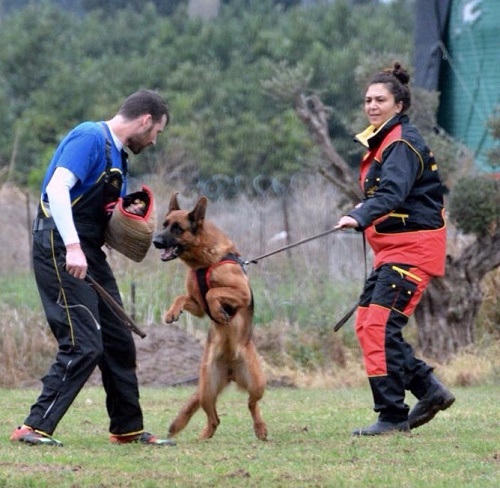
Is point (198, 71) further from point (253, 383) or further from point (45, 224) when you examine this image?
point (45, 224)

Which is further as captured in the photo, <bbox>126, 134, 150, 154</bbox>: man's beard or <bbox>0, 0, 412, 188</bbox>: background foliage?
<bbox>0, 0, 412, 188</bbox>: background foliage

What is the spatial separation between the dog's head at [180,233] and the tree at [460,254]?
463 cm

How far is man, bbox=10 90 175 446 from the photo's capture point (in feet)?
20.9

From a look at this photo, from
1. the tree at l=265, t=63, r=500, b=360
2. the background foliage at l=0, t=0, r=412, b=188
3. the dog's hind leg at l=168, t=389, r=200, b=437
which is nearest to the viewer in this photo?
the dog's hind leg at l=168, t=389, r=200, b=437

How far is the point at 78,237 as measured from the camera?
21.2 feet

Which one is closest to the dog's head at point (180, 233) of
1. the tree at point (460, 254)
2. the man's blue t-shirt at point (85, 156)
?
the man's blue t-shirt at point (85, 156)

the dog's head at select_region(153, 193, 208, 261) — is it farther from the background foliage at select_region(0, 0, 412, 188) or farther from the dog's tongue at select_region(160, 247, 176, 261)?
the background foliage at select_region(0, 0, 412, 188)

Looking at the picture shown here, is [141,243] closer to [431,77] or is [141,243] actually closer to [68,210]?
[68,210]

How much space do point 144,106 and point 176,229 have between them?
1.03 metres

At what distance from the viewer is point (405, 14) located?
98.0 ft

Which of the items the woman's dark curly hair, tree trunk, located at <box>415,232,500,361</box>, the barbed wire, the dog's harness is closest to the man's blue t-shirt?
the dog's harness

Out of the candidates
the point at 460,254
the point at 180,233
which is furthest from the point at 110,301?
the point at 460,254

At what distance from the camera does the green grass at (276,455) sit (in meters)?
5.38

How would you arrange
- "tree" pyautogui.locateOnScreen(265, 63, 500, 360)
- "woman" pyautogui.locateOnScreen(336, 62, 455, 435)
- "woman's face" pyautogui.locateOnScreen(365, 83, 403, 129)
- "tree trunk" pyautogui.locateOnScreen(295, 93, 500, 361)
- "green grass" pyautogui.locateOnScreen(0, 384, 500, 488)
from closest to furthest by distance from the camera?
1. "green grass" pyautogui.locateOnScreen(0, 384, 500, 488)
2. "woman" pyautogui.locateOnScreen(336, 62, 455, 435)
3. "woman's face" pyautogui.locateOnScreen(365, 83, 403, 129)
4. "tree" pyautogui.locateOnScreen(265, 63, 500, 360)
5. "tree trunk" pyautogui.locateOnScreen(295, 93, 500, 361)
